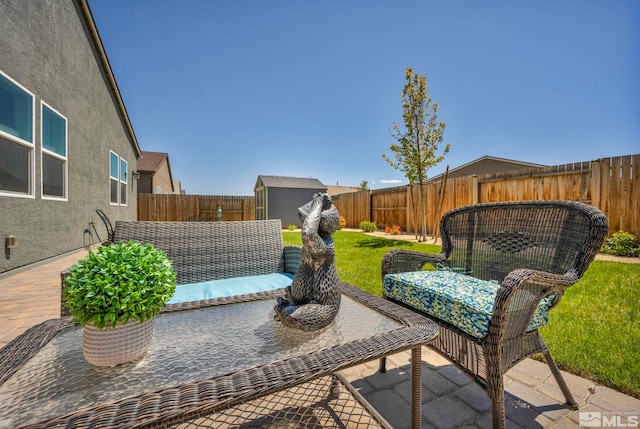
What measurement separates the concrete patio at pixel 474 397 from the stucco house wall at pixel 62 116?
2.76 m

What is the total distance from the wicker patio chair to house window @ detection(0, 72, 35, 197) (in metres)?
5.29

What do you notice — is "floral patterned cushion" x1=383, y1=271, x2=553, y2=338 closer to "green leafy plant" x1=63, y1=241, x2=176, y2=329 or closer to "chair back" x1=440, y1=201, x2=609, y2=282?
"chair back" x1=440, y1=201, x2=609, y2=282

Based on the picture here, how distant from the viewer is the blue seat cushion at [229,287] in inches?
79.4

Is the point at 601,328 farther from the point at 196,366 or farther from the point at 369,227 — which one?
the point at 369,227

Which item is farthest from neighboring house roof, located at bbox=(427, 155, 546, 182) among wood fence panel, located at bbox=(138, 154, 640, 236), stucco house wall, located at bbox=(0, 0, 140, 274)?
stucco house wall, located at bbox=(0, 0, 140, 274)

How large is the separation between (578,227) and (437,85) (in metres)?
8.42

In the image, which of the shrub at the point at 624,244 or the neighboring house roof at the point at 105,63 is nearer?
the shrub at the point at 624,244

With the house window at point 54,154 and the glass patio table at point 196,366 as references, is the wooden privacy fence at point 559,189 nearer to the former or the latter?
the glass patio table at point 196,366

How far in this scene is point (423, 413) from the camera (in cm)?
148

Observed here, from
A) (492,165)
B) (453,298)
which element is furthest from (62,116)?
(492,165)

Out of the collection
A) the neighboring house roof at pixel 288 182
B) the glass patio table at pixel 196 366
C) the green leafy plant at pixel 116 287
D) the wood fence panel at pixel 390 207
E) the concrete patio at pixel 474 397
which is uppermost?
the neighboring house roof at pixel 288 182

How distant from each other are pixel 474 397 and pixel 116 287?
1.99m

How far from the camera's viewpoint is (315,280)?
3.81 feet

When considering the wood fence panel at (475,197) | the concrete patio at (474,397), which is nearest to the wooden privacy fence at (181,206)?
the wood fence panel at (475,197)
